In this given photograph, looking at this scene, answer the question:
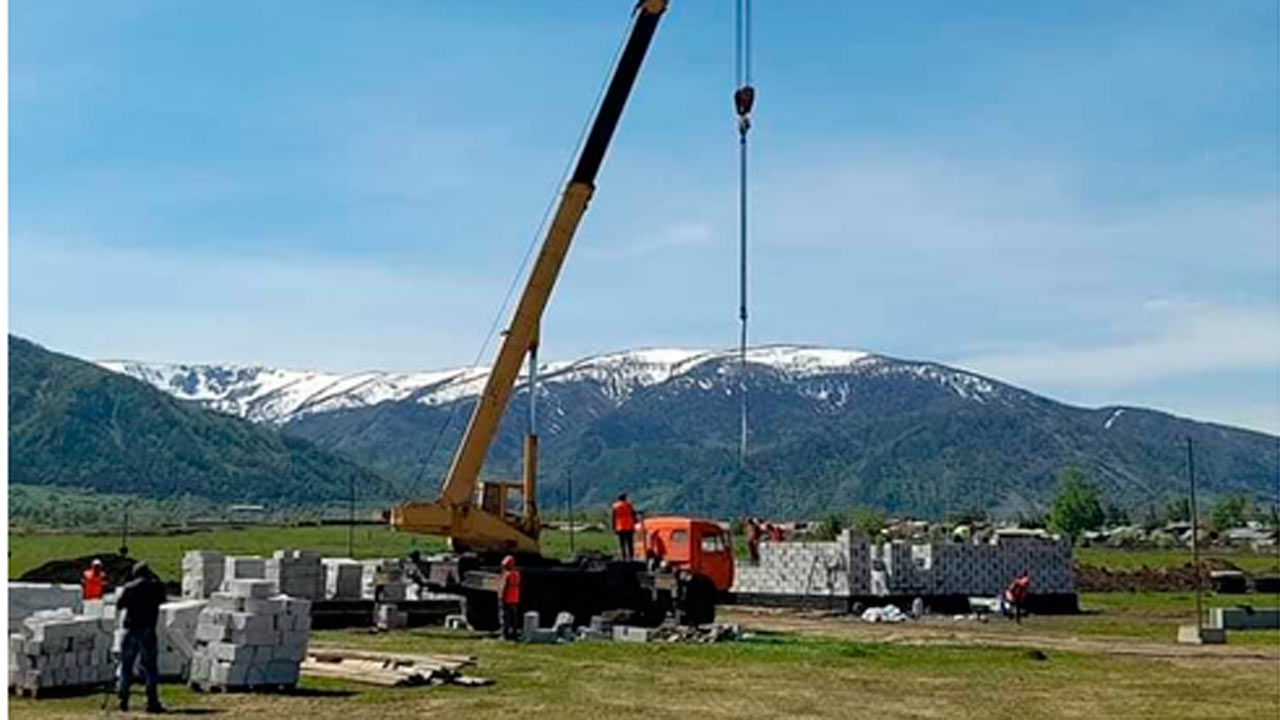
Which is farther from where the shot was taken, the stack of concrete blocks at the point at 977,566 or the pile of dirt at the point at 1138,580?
the pile of dirt at the point at 1138,580

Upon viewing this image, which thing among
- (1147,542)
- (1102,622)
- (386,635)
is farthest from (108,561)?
(1147,542)

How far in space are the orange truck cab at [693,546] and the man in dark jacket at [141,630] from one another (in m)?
18.8

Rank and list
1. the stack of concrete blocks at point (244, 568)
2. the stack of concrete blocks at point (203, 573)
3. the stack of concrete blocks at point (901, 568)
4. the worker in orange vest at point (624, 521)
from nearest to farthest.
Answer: the stack of concrete blocks at point (244, 568) < the worker in orange vest at point (624, 521) < the stack of concrete blocks at point (203, 573) < the stack of concrete blocks at point (901, 568)

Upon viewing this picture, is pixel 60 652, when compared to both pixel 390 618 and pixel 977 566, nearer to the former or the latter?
pixel 390 618

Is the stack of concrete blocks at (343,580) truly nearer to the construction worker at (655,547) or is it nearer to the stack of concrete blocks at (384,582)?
the stack of concrete blocks at (384,582)

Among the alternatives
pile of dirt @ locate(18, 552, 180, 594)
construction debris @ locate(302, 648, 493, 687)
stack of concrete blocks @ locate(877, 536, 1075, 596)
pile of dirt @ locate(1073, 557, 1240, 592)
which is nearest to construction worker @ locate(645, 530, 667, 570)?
stack of concrete blocks @ locate(877, 536, 1075, 596)

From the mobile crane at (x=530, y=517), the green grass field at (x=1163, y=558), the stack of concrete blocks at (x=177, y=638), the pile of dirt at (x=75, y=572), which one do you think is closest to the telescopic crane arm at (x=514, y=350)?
the mobile crane at (x=530, y=517)

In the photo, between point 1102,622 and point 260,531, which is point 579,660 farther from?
point 260,531

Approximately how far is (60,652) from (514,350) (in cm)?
1475

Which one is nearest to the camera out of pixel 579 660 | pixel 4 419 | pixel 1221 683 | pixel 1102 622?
pixel 4 419

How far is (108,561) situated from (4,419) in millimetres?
37810

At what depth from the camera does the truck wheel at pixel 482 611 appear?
33.8m

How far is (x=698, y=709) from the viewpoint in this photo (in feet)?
66.6

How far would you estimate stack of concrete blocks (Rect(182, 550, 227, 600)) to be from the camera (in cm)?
3728
